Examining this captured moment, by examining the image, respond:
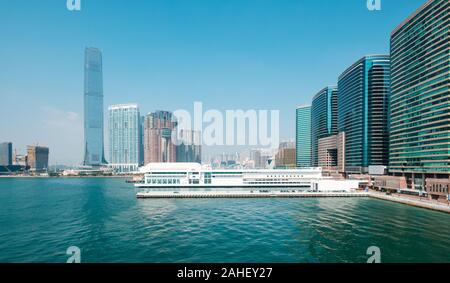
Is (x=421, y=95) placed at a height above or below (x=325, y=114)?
below

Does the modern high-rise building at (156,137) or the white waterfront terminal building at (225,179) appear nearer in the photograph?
the white waterfront terminal building at (225,179)

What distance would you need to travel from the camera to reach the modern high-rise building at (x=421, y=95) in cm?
5144

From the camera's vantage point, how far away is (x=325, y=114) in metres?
131

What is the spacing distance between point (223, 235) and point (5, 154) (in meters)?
261

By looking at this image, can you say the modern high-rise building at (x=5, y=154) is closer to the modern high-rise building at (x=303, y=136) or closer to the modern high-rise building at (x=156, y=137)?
the modern high-rise building at (x=156, y=137)

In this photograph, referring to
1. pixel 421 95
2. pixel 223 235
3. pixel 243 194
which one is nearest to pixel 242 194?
pixel 243 194

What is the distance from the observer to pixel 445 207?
40125 mm

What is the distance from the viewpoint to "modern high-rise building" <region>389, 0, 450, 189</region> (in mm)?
51438

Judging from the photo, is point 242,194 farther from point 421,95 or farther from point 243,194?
point 421,95

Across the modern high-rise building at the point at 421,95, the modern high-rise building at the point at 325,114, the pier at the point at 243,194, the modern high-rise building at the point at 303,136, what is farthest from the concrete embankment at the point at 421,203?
the modern high-rise building at the point at 303,136

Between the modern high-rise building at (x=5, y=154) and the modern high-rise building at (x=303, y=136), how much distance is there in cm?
25407

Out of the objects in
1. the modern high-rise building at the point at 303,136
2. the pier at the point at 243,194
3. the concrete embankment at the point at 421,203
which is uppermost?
the modern high-rise building at the point at 303,136
